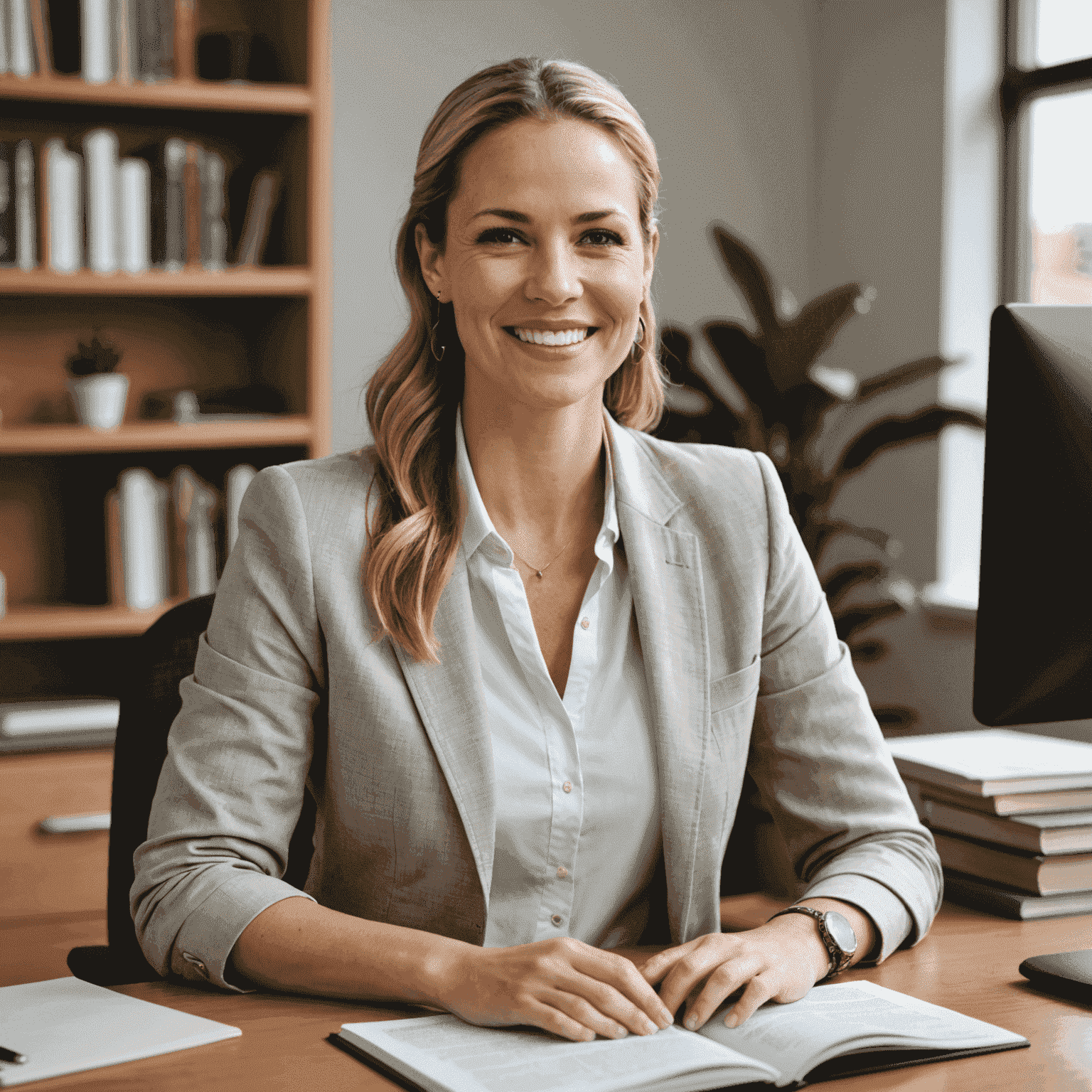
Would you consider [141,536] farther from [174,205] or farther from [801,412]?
[801,412]

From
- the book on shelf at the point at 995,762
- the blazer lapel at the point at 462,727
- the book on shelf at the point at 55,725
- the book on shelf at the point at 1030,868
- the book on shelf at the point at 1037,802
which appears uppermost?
the blazer lapel at the point at 462,727

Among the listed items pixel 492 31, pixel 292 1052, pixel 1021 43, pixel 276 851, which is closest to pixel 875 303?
pixel 1021 43

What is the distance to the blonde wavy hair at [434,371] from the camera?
51.1 inches

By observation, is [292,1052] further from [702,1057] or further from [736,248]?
[736,248]

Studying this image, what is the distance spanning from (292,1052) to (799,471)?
7.40ft

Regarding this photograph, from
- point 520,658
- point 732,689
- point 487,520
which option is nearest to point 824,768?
point 732,689

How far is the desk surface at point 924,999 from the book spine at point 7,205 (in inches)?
78.3

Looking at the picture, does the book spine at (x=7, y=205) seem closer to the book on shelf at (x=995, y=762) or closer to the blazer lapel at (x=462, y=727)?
the blazer lapel at (x=462, y=727)

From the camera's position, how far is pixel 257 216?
9.37 ft

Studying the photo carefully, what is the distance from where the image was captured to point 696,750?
1.33m

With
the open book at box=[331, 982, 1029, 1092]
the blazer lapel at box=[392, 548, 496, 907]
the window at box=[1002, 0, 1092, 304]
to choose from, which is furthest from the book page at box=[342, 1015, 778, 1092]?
the window at box=[1002, 0, 1092, 304]

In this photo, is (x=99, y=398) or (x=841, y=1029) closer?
(x=841, y=1029)

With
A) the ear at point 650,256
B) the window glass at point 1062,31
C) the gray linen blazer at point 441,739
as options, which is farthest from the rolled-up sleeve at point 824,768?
the window glass at point 1062,31

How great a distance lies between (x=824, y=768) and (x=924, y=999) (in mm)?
289
